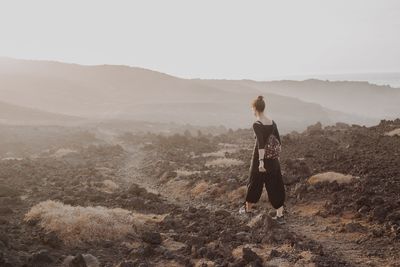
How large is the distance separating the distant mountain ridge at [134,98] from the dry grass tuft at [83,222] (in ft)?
193

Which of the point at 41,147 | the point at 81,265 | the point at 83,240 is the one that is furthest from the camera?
the point at 41,147

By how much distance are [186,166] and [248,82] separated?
154 meters

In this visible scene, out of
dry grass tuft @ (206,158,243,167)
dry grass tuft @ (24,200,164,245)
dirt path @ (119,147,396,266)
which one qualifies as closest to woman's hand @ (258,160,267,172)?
dirt path @ (119,147,396,266)

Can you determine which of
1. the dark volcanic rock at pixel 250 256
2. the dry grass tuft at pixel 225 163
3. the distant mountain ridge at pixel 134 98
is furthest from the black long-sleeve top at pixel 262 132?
the distant mountain ridge at pixel 134 98

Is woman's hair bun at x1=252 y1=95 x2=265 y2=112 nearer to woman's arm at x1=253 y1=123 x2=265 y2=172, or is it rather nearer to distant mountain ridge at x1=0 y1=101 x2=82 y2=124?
woman's arm at x1=253 y1=123 x2=265 y2=172

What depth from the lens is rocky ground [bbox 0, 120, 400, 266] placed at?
8231 millimetres

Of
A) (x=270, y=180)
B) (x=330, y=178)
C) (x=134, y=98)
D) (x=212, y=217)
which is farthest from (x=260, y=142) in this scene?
(x=134, y=98)

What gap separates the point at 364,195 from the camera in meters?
11.3

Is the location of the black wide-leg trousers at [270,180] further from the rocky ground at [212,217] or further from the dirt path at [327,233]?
the dirt path at [327,233]

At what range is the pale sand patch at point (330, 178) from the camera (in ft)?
44.1

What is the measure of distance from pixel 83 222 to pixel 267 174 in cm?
412

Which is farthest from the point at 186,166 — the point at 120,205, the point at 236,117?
the point at 236,117

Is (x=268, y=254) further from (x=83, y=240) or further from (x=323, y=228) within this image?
(x=83, y=240)

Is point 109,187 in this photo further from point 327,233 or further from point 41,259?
point 327,233
